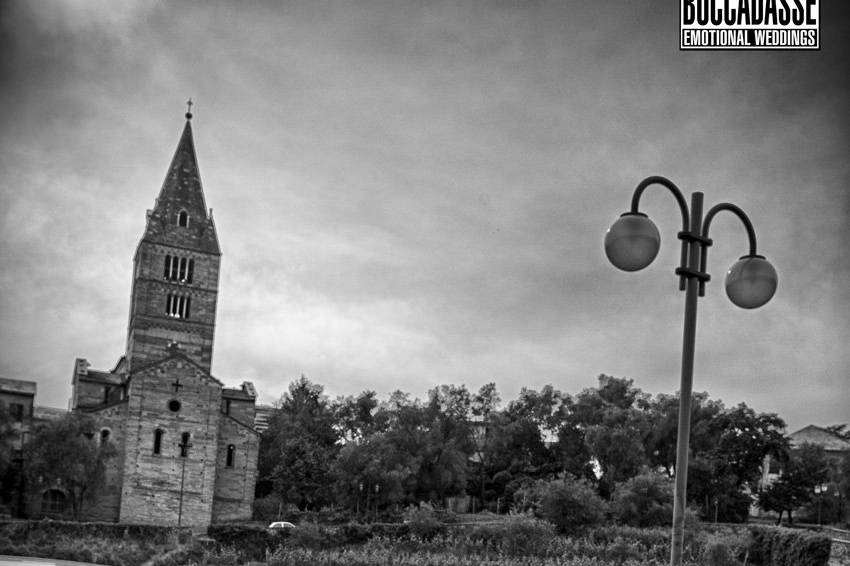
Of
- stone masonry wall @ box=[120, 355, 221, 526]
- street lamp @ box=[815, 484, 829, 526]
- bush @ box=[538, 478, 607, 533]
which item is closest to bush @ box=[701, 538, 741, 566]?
bush @ box=[538, 478, 607, 533]

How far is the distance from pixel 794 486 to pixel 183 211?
4769cm

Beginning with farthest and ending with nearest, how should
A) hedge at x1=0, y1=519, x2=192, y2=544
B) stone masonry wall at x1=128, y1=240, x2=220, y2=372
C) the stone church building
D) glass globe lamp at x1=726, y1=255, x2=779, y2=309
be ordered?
1. stone masonry wall at x1=128, y1=240, x2=220, y2=372
2. the stone church building
3. hedge at x1=0, y1=519, x2=192, y2=544
4. glass globe lamp at x1=726, y1=255, x2=779, y2=309

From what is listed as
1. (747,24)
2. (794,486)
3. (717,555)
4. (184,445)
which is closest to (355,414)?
(184,445)

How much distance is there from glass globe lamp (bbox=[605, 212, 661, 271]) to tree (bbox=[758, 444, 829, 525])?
6128cm

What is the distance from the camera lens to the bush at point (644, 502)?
174ft

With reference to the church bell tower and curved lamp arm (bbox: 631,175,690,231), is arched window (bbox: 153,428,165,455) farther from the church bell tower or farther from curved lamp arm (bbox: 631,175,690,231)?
curved lamp arm (bbox: 631,175,690,231)

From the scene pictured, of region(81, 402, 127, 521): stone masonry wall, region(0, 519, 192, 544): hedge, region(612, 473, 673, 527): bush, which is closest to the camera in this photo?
region(0, 519, 192, 544): hedge

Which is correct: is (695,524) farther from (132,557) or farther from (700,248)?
(700,248)

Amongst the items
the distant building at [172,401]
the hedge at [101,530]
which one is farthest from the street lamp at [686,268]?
the distant building at [172,401]

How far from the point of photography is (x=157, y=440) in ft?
196

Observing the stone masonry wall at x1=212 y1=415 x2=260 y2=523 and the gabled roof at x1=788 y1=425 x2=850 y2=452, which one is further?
the gabled roof at x1=788 y1=425 x2=850 y2=452

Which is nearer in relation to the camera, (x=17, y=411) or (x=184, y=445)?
(x=184, y=445)

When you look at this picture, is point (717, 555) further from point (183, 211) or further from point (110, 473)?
point (183, 211)

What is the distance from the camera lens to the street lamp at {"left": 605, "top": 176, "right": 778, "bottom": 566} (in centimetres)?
843
